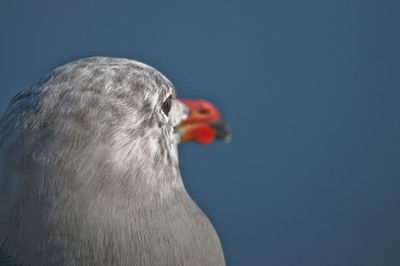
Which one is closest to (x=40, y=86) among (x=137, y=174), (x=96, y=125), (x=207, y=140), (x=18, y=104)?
(x=18, y=104)

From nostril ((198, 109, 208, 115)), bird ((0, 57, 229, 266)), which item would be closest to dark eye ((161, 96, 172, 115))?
bird ((0, 57, 229, 266))

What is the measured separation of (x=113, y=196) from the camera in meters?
0.85

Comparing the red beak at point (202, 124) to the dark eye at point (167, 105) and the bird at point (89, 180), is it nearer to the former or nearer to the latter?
the dark eye at point (167, 105)

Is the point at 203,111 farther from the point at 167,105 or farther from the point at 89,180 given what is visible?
the point at 89,180

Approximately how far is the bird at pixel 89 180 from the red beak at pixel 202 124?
330 millimetres

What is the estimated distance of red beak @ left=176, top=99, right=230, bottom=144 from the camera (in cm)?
132

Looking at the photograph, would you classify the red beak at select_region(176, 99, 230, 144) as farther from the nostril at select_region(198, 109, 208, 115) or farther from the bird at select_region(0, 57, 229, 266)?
the bird at select_region(0, 57, 229, 266)

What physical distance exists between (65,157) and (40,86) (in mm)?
191

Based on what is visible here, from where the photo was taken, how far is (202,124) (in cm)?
136

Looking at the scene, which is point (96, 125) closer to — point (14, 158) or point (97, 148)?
point (97, 148)

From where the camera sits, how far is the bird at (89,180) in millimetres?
802

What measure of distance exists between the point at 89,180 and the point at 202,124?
23.3 inches

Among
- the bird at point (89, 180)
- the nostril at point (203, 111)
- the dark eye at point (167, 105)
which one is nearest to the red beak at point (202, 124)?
the nostril at point (203, 111)

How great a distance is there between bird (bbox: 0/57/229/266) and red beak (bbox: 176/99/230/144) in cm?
33
